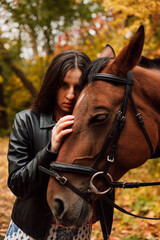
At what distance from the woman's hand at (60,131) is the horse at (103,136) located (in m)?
0.04

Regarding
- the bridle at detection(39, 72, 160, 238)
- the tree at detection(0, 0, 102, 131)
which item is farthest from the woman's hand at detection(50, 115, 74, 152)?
the tree at detection(0, 0, 102, 131)

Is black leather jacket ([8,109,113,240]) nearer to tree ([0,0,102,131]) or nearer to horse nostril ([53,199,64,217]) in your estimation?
horse nostril ([53,199,64,217])

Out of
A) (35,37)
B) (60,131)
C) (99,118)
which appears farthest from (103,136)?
(35,37)

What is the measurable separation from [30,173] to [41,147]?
1.03 ft

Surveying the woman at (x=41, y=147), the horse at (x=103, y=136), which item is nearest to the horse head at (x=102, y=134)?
the horse at (x=103, y=136)

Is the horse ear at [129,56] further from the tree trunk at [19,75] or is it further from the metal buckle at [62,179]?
the tree trunk at [19,75]

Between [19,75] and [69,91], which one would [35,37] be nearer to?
[19,75]

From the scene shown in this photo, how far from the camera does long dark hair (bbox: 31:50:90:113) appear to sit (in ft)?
7.36

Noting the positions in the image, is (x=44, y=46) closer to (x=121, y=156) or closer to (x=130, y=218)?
(x=130, y=218)

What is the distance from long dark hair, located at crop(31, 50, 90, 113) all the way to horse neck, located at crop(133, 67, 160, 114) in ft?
1.82

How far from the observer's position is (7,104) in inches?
645

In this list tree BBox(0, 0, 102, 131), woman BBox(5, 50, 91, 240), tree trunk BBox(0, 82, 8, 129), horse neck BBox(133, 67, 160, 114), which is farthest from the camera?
tree trunk BBox(0, 82, 8, 129)

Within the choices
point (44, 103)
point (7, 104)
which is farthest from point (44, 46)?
point (44, 103)

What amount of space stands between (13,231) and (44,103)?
1180 mm
